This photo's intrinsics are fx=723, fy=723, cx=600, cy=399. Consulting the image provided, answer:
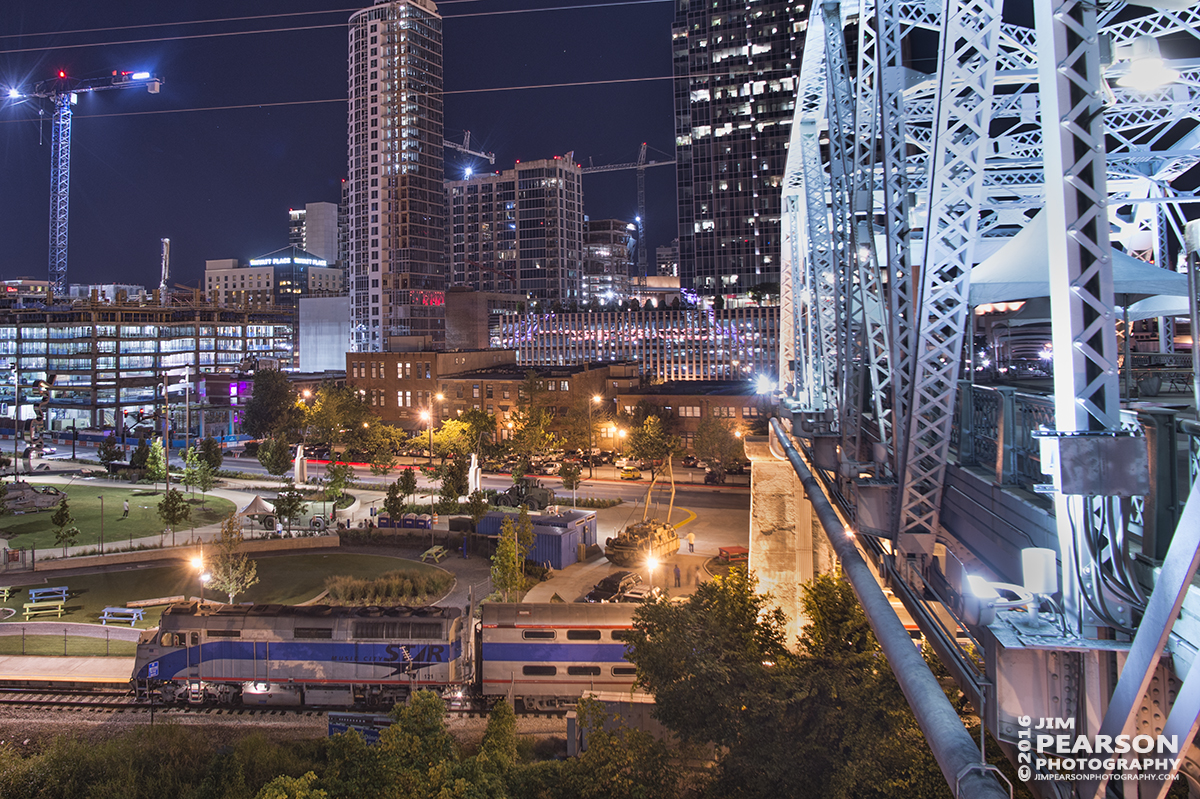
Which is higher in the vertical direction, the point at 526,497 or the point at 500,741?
the point at 526,497

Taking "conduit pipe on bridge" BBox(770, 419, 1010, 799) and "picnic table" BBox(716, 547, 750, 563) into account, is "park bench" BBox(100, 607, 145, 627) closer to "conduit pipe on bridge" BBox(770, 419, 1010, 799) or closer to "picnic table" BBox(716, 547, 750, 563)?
"picnic table" BBox(716, 547, 750, 563)

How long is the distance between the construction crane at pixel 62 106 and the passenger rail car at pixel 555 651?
430ft

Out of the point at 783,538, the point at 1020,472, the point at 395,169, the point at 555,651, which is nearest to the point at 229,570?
the point at 555,651

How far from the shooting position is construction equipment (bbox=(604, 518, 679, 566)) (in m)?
30.3

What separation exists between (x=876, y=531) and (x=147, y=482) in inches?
2191

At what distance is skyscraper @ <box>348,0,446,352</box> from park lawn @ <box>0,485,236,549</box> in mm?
65207

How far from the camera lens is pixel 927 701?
512 centimetres

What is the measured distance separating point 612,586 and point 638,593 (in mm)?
1611

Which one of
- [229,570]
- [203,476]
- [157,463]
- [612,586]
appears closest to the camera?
[229,570]

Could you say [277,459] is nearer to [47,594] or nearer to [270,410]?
[270,410]

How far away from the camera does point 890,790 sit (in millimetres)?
10828

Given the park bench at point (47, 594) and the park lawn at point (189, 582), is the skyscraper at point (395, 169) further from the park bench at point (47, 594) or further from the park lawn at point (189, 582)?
the park bench at point (47, 594)

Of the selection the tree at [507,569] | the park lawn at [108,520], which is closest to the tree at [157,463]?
the park lawn at [108,520]

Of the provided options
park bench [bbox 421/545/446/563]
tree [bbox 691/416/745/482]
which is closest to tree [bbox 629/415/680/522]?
tree [bbox 691/416/745/482]
